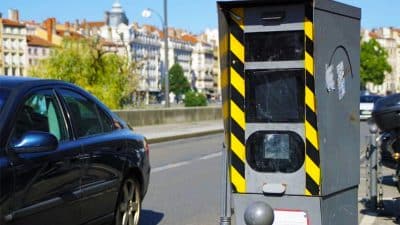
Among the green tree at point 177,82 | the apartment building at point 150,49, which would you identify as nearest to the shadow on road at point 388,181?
the green tree at point 177,82

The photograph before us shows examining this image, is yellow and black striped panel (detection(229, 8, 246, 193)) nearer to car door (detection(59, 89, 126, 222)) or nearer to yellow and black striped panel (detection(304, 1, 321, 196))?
yellow and black striped panel (detection(304, 1, 321, 196))

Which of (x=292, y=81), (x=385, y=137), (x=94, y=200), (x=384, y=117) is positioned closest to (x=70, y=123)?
(x=94, y=200)

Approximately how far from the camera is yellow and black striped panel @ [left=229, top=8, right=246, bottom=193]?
5727 mm

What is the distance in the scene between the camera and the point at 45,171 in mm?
5617

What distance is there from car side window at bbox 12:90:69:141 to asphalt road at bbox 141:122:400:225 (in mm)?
2697

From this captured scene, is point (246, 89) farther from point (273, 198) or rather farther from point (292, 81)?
point (273, 198)

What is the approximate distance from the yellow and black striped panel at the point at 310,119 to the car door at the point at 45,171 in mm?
1913

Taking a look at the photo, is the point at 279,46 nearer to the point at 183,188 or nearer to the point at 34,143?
the point at 34,143

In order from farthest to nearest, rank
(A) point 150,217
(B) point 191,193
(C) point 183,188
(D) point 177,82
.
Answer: (D) point 177,82 < (C) point 183,188 < (B) point 191,193 < (A) point 150,217

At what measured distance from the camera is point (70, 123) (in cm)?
639

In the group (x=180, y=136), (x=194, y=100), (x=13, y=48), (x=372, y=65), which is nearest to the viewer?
(x=180, y=136)

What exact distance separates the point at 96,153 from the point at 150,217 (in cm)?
257

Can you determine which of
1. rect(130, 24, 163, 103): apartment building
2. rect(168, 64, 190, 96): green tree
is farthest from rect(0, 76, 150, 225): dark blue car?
rect(130, 24, 163, 103): apartment building

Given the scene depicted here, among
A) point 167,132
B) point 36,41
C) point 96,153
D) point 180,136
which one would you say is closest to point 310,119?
point 96,153
